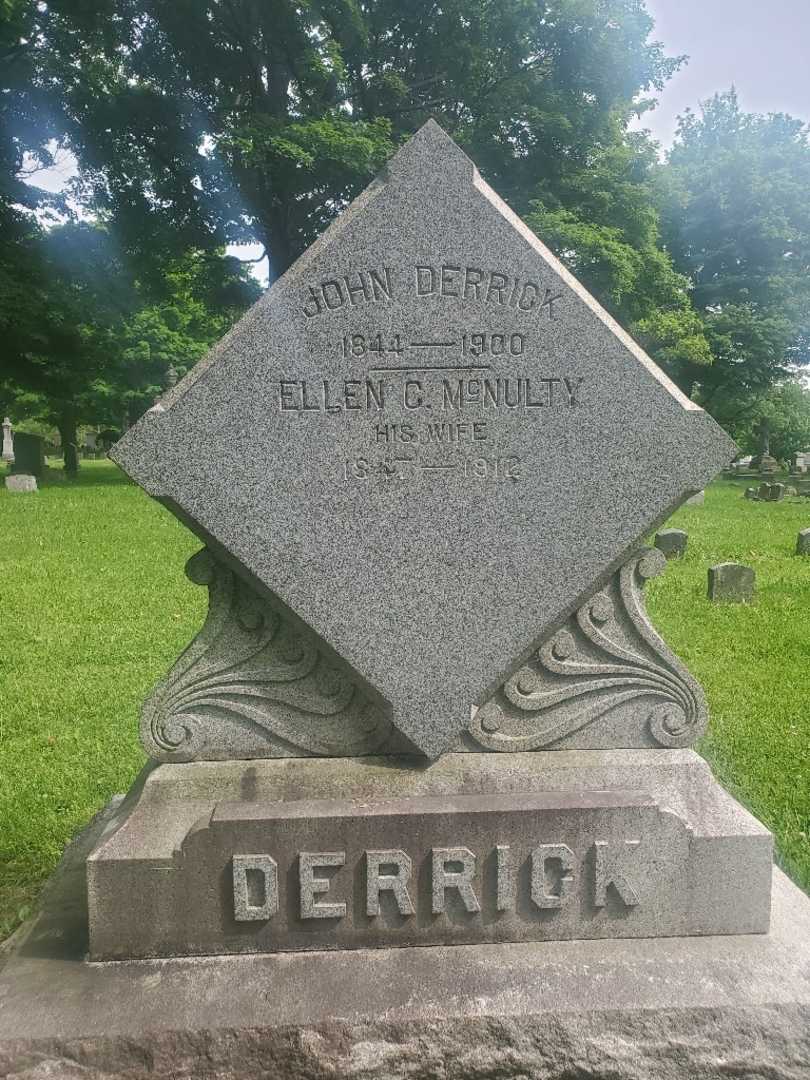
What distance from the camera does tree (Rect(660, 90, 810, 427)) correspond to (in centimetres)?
3412

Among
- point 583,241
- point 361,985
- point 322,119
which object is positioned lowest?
point 361,985

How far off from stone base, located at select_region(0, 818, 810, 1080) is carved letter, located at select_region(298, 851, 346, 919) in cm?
15

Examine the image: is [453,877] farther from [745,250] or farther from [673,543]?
[745,250]

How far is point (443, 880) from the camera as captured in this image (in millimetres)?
2623

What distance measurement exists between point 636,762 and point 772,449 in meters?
44.1

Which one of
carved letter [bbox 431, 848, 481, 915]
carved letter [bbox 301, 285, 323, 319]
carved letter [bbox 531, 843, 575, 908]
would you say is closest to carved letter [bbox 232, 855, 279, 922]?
carved letter [bbox 431, 848, 481, 915]

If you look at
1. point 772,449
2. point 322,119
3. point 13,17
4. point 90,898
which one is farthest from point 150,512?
point 772,449

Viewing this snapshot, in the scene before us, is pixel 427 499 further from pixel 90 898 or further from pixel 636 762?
pixel 90 898

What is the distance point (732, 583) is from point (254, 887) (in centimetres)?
821

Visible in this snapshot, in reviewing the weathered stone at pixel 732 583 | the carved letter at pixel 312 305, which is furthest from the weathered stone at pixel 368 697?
the weathered stone at pixel 732 583

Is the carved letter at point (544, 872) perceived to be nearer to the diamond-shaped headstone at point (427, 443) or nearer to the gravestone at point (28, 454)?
the diamond-shaped headstone at point (427, 443)

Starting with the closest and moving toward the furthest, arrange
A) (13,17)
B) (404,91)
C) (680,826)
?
(680,826) < (13,17) < (404,91)

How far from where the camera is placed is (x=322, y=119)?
20.9 meters

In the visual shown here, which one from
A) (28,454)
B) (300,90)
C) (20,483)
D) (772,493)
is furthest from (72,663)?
(772,493)
